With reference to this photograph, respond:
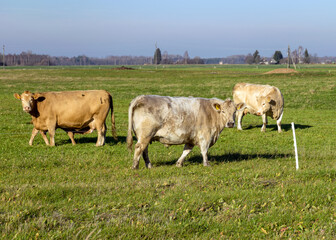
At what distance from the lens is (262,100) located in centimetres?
2028

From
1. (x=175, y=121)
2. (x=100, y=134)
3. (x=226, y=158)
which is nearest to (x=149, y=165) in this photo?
(x=175, y=121)

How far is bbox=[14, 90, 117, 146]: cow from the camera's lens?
15492 mm

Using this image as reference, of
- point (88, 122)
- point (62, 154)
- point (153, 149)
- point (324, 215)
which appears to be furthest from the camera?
point (88, 122)

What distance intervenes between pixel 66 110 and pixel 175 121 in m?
5.82

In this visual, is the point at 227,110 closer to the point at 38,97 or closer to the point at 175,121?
the point at 175,121

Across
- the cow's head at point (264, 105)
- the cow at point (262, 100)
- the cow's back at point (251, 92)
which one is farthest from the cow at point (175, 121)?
the cow's back at point (251, 92)

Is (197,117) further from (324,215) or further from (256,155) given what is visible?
(324,215)

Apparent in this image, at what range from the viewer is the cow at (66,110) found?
15.5 m

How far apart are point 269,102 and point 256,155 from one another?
703 centimetres

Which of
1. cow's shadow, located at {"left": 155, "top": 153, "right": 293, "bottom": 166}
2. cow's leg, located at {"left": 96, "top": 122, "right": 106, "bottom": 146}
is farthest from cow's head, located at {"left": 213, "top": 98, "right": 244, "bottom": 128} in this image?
cow's leg, located at {"left": 96, "top": 122, "right": 106, "bottom": 146}

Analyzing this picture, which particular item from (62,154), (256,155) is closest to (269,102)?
(256,155)

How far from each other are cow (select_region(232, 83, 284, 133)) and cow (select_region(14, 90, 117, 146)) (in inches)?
278

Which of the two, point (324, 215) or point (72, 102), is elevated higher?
point (72, 102)

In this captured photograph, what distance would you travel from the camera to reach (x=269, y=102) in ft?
66.6
